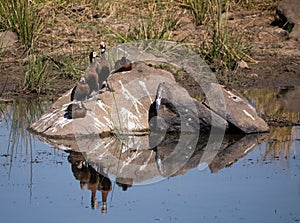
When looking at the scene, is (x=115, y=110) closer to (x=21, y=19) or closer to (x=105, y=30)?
(x=21, y=19)

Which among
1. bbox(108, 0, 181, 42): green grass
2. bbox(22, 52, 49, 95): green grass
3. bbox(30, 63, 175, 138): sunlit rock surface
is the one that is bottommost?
bbox(22, 52, 49, 95): green grass

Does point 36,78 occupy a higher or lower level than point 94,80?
lower

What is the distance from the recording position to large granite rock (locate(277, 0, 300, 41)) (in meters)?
13.5

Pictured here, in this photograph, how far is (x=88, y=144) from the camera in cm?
870

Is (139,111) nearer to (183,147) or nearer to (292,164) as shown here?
(183,147)

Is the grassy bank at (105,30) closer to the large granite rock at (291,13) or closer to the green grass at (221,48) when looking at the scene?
the green grass at (221,48)

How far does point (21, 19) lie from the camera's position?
41.7 ft

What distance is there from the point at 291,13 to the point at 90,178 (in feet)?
23.7

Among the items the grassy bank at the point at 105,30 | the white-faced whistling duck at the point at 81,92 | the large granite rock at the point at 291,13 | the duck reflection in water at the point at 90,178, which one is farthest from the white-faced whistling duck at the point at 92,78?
the large granite rock at the point at 291,13

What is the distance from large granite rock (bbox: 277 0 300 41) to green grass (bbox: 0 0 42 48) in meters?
4.08

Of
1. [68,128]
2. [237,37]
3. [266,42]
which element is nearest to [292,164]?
[68,128]

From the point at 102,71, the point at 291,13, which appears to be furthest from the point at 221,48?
the point at 102,71

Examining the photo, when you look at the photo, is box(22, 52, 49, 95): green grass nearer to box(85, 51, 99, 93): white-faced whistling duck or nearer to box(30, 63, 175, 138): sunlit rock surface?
box(85, 51, 99, 93): white-faced whistling duck

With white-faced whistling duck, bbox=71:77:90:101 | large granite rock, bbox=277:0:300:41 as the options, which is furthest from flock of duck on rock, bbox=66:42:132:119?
large granite rock, bbox=277:0:300:41
